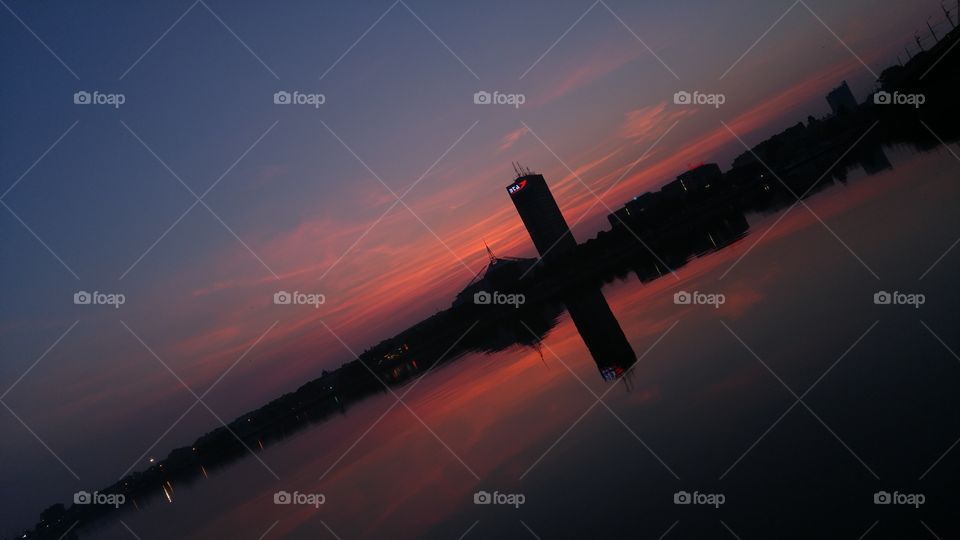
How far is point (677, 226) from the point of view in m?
82.6

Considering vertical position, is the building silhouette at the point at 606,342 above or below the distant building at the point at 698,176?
below

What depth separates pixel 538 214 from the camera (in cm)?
11525

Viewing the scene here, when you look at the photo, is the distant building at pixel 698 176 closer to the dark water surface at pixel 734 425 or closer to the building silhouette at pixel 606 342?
the dark water surface at pixel 734 425

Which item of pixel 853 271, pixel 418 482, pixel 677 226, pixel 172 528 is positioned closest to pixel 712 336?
pixel 853 271

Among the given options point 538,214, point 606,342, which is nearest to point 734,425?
point 606,342

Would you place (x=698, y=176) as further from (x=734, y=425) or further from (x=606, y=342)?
(x=734, y=425)

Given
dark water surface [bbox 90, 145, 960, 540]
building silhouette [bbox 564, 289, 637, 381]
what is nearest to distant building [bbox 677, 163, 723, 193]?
dark water surface [bbox 90, 145, 960, 540]

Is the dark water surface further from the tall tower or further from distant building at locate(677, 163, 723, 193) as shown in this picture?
distant building at locate(677, 163, 723, 193)

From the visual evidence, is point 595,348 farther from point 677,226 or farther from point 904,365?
point 677,226

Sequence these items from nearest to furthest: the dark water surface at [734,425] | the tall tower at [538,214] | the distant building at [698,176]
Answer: the dark water surface at [734,425]
the tall tower at [538,214]
the distant building at [698,176]

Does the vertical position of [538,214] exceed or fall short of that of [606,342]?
it exceeds it

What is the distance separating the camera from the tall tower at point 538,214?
115 m

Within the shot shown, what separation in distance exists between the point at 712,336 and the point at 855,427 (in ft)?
25.3

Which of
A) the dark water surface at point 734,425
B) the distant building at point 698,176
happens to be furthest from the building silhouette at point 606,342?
the distant building at point 698,176
